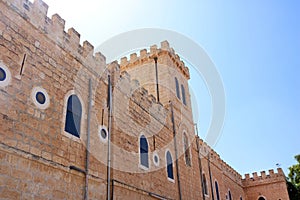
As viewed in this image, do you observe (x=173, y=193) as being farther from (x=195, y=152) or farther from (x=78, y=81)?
(x=78, y=81)

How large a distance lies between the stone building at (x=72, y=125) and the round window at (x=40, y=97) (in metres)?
0.02

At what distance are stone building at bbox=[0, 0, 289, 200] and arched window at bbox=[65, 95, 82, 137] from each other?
0.03 meters

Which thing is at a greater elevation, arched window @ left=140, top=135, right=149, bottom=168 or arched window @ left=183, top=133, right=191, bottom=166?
arched window @ left=183, top=133, right=191, bottom=166

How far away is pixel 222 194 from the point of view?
18281 mm

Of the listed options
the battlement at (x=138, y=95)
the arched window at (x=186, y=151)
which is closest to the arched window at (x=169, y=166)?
the battlement at (x=138, y=95)

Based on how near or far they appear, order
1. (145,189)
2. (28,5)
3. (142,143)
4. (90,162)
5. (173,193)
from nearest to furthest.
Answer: (28,5) < (90,162) < (145,189) < (142,143) < (173,193)

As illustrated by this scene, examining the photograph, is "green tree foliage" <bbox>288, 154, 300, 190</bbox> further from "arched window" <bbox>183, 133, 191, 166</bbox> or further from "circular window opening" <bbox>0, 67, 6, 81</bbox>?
"circular window opening" <bbox>0, 67, 6, 81</bbox>

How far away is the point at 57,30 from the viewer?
7.78 meters

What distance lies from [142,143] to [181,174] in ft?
9.85

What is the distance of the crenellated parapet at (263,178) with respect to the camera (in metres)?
24.1

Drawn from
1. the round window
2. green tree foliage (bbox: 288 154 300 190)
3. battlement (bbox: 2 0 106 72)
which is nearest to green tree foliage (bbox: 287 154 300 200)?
green tree foliage (bbox: 288 154 300 190)

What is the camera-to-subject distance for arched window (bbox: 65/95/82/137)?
289 inches

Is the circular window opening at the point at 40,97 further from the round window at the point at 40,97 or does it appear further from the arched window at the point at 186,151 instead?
the arched window at the point at 186,151

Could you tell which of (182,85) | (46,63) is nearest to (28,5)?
(46,63)
